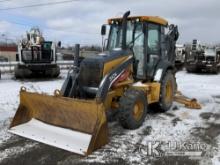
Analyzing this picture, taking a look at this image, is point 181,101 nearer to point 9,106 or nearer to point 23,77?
point 9,106

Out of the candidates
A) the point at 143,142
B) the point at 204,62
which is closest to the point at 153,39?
the point at 143,142

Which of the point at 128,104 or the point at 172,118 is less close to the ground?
the point at 128,104

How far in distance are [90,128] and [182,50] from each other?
980 inches

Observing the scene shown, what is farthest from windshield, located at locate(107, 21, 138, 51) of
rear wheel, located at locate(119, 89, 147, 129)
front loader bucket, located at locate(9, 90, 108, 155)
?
front loader bucket, located at locate(9, 90, 108, 155)

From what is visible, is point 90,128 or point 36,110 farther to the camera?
point 36,110

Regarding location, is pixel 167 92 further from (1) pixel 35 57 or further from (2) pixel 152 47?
(1) pixel 35 57

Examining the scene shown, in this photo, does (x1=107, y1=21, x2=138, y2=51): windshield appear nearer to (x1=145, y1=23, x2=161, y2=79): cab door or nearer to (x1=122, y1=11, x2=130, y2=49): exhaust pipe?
(x1=122, y1=11, x2=130, y2=49): exhaust pipe

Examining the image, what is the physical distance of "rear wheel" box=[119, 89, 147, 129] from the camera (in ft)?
22.8

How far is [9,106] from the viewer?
31.9ft

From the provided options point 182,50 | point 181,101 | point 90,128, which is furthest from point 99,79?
point 182,50

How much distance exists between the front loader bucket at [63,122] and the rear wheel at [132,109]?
36.3 inches

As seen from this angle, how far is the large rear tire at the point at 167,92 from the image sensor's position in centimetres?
888

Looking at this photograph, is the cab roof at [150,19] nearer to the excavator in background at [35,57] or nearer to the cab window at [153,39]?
the cab window at [153,39]

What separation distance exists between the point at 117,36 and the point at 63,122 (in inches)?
117
